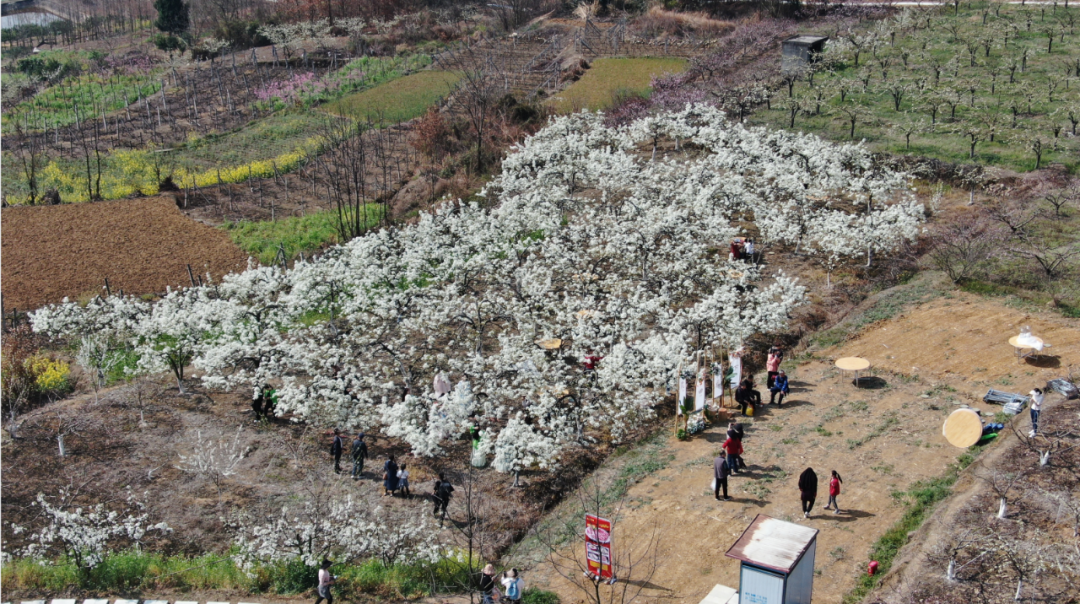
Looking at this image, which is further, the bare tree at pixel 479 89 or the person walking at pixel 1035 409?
the bare tree at pixel 479 89

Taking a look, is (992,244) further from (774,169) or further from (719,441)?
(719,441)

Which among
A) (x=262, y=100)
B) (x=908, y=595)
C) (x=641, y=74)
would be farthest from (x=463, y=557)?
(x=262, y=100)

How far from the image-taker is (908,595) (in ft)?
53.7

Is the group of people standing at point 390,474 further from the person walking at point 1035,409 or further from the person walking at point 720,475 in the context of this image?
the person walking at point 1035,409

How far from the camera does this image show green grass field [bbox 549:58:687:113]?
52406 mm

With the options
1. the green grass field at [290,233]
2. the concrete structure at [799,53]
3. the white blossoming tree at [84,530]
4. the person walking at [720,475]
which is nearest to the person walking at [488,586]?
the person walking at [720,475]

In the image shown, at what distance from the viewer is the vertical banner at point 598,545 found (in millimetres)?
17781

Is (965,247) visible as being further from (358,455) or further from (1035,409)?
(358,455)

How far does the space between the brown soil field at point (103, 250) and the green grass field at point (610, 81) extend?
71.2ft

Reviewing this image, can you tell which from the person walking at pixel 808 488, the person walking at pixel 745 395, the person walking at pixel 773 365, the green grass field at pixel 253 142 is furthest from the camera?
the green grass field at pixel 253 142

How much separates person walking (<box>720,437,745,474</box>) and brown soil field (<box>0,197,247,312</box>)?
77.7ft

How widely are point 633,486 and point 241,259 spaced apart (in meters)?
23.0

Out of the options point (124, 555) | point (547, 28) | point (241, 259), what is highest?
point (547, 28)

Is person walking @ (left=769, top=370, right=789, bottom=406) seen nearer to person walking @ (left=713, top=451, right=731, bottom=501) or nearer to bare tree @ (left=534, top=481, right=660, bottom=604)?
person walking @ (left=713, top=451, right=731, bottom=501)
